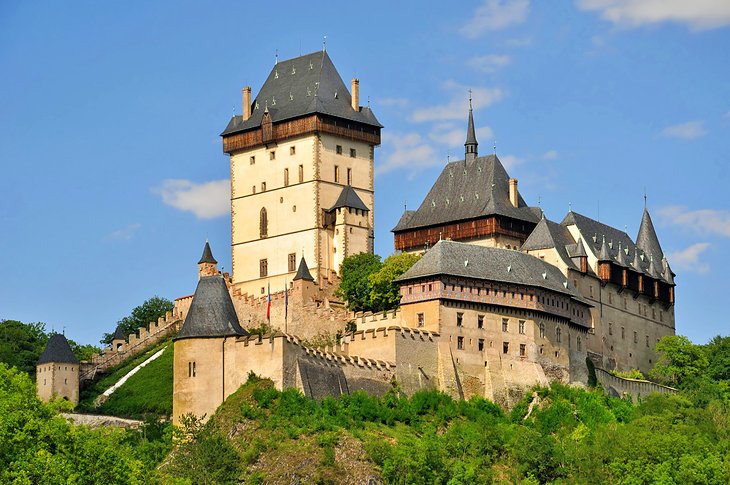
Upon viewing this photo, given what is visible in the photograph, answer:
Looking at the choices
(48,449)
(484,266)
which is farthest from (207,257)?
(48,449)

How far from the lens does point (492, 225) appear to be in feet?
348

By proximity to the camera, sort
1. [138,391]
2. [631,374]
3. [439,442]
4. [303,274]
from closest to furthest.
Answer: [439,442] < [138,391] < [303,274] < [631,374]

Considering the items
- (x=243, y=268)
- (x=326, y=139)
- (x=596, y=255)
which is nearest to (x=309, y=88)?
(x=326, y=139)

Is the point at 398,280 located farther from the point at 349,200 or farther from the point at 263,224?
the point at 263,224

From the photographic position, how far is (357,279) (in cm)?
10375

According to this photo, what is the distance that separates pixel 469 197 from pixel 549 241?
6.08m

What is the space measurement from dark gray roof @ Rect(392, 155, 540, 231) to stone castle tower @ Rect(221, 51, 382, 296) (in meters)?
3.41

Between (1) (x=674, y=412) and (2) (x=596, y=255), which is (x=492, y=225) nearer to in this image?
(2) (x=596, y=255)

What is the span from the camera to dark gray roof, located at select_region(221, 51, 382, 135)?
11081 cm

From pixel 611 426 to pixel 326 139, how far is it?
86.9 feet

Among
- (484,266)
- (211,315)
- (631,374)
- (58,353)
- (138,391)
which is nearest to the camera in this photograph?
(211,315)

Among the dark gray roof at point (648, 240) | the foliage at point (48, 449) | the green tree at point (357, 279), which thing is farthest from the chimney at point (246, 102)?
the foliage at point (48, 449)

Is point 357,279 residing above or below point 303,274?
below

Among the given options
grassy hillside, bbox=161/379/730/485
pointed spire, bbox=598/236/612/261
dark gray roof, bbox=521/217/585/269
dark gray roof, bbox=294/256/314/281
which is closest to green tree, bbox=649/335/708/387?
pointed spire, bbox=598/236/612/261
